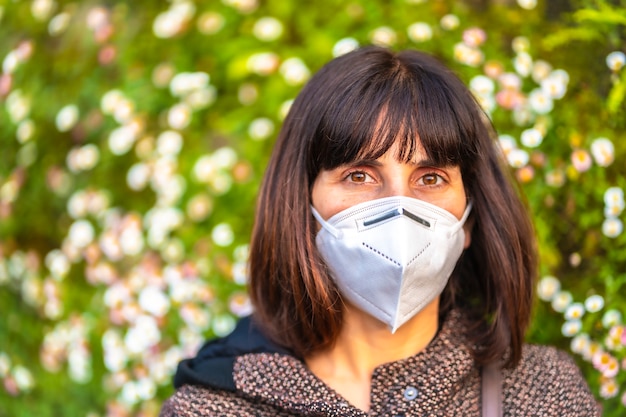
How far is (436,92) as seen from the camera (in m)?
2.02

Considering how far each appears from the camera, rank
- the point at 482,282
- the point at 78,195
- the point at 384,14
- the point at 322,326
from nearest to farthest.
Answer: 1. the point at 322,326
2. the point at 482,282
3. the point at 384,14
4. the point at 78,195

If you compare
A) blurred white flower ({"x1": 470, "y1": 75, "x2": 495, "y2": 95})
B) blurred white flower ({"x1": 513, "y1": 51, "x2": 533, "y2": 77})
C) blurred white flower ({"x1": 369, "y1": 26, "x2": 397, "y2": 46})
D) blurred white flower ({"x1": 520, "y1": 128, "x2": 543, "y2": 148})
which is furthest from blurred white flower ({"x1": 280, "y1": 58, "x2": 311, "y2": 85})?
blurred white flower ({"x1": 520, "y1": 128, "x2": 543, "y2": 148})

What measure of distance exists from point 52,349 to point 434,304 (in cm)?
213

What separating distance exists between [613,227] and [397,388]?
3.03ft

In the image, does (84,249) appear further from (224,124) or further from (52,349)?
(224,124)

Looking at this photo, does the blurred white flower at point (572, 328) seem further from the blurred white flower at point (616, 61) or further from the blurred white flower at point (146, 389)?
the blurred white flower at point (146, 389)

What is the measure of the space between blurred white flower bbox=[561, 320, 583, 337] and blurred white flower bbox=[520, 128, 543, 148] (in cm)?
60

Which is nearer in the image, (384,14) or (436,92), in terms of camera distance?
(436,92)

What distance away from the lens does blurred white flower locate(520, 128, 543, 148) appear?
2543mm

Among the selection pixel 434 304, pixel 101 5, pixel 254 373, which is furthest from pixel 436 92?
pixel 101 5

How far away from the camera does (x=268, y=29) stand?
127 inches

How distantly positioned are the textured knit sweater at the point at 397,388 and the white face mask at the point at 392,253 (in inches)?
8.2

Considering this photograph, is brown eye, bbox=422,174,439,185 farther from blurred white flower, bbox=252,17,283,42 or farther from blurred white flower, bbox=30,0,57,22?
blurred white flower, bbox=30,0,57,22

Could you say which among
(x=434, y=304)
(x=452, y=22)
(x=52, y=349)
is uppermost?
(x=452, y=22)
